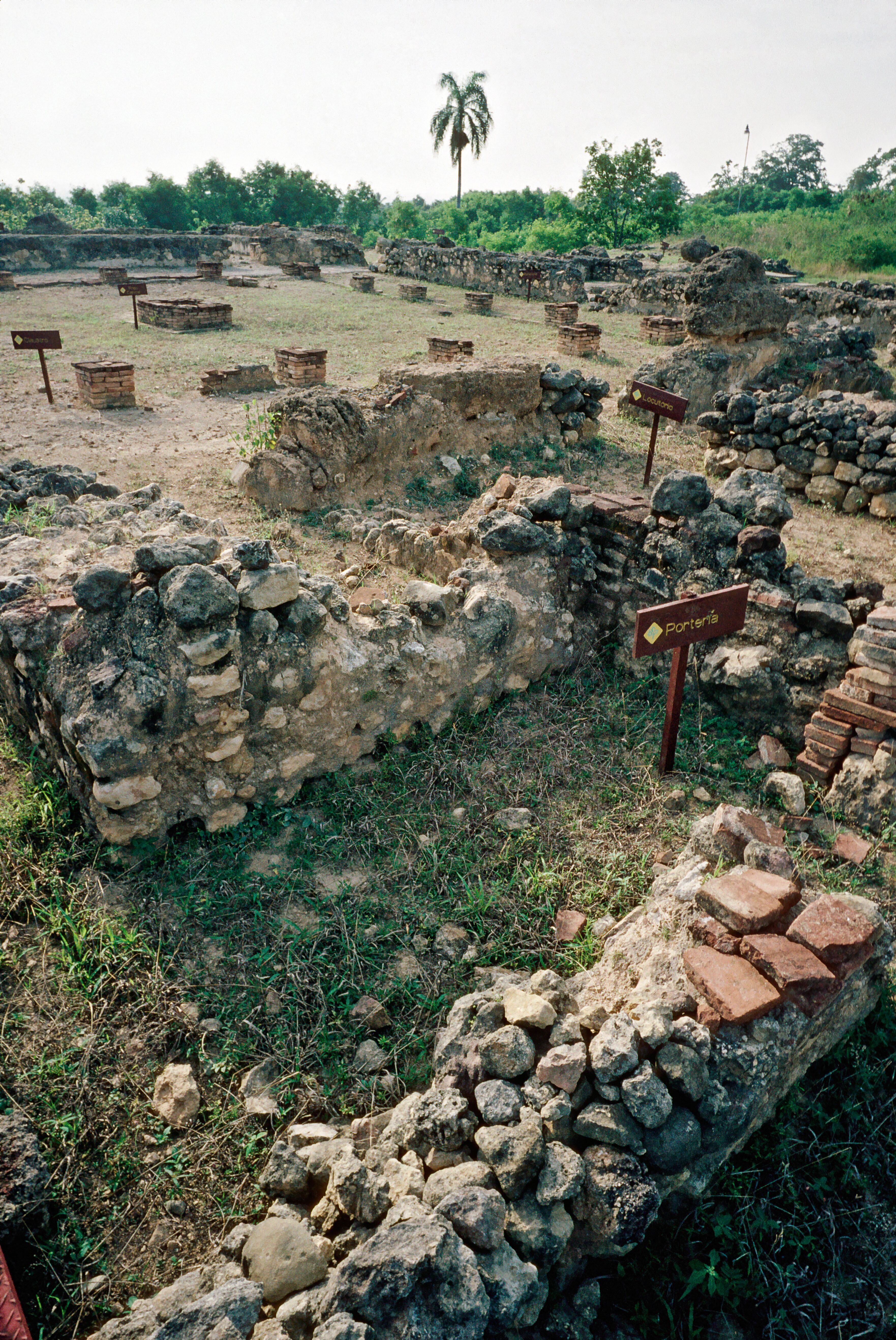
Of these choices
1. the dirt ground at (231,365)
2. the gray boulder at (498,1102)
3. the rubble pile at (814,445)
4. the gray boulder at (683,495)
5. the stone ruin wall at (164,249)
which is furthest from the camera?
the stone ruin wall at (164,249)

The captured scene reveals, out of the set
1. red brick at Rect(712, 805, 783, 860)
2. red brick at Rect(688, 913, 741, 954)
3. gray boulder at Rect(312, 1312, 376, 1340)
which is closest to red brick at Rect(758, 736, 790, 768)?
red brick at Rect(712, 805, 783, 860)

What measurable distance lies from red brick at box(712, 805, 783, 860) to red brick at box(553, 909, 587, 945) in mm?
681

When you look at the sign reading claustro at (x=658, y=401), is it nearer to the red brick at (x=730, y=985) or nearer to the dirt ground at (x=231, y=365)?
the dirt ground at (x=231, y=365)

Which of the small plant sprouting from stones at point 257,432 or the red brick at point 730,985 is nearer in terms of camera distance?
the red brick at point 730,985

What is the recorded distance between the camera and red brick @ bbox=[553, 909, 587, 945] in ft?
11.3

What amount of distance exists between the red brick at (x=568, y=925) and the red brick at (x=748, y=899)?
Answer: 0.66 meters

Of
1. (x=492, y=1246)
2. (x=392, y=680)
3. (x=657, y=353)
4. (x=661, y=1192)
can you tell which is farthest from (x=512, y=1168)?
(x=657, y=353)

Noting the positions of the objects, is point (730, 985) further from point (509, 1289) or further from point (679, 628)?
point (679, 628)

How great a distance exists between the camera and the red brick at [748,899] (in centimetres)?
281

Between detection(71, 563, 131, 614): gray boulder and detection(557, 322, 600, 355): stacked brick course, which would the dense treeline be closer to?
detection(557, 322, 600, 355): stacked brick course

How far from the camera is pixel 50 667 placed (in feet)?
13.1

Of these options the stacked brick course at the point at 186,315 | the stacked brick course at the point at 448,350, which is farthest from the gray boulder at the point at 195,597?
the stacked brick course at the point at 186,315

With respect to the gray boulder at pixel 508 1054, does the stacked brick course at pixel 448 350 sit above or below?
above

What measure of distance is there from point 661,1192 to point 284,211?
41455mm
